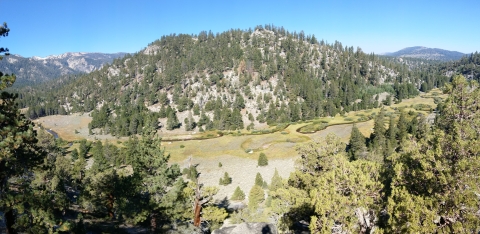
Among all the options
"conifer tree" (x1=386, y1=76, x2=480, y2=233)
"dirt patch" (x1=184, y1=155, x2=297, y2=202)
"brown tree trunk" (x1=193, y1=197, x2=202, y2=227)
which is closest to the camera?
"conifer tree" (x1=386, y1=76, x2=480, y2=233)

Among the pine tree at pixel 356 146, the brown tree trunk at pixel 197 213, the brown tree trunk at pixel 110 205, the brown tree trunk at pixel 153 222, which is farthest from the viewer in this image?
the pine tree at pixel 356 146

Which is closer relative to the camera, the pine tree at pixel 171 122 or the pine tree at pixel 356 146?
the pine tree at pixel 356 146

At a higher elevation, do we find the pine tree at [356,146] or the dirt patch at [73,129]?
the pine tree at [356,146]

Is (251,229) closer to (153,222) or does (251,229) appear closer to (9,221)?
(153,222)

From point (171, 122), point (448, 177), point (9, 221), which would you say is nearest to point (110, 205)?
point (9, 221)

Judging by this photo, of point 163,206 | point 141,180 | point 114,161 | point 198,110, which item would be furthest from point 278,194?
point 198,110

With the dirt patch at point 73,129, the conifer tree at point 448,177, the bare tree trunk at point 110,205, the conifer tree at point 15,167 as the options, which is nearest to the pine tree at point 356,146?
the bare tree trunk at point 110,205

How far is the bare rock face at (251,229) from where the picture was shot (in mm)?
28766

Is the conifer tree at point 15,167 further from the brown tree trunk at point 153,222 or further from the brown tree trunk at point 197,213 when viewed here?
the brown tree trunk at point 197,213

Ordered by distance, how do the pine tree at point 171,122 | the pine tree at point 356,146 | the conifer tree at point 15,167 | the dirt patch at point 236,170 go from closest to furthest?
the conifer tree at point 15,167 → the pine tree at point 356,146 → the dirt patch at point 236,170 → the pine tree at point 171,122

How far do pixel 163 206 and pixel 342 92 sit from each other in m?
176

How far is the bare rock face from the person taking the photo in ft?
94.4

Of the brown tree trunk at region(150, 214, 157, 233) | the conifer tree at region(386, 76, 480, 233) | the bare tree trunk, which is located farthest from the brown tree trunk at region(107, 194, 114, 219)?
the conifer tree at region(386, 76, 480, 233)

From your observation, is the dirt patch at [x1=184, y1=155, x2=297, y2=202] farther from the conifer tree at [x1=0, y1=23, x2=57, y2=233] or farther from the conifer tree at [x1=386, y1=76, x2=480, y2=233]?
the conifer tree at [x1=386, y1=76, x2=480, y2=233]
